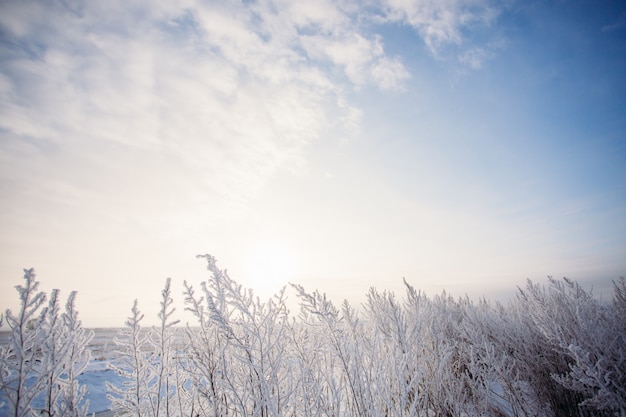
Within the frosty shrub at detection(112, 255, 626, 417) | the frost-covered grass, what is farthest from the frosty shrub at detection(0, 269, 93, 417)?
the frosty shrub at detection(112, 255, 626, 417)

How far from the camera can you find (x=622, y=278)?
4238 millimetres

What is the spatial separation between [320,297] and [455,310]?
25.9 ft

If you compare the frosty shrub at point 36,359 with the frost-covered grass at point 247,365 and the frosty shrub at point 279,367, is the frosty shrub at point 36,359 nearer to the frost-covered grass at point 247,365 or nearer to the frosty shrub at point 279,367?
the frost-covered grass at point 247,365

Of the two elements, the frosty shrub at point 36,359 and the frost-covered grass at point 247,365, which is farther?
the frost-covered grass at point 247,365

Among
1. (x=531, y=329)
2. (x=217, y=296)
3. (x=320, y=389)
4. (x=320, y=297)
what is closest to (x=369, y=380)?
(x=320, y=389)

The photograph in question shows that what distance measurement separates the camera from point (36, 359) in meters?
1.66

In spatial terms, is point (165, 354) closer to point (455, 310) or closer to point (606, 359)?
point (606, 359)

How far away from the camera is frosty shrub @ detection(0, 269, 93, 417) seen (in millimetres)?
1500

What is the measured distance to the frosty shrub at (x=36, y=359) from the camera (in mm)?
1500

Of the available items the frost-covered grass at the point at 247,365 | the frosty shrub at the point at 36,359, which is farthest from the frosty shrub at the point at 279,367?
the frosty shrub at the point at 36,359

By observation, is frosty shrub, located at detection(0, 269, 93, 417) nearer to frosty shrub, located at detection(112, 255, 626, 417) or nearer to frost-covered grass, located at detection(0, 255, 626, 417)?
frost-covered grass, located at detection(0, 255, 626, 417)

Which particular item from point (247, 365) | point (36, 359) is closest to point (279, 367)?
point (247, 365)

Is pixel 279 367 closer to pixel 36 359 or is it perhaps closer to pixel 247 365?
pixel 247 365

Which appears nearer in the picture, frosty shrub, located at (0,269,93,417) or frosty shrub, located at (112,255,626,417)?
frosty shrub, located at (0,269,93,417)
